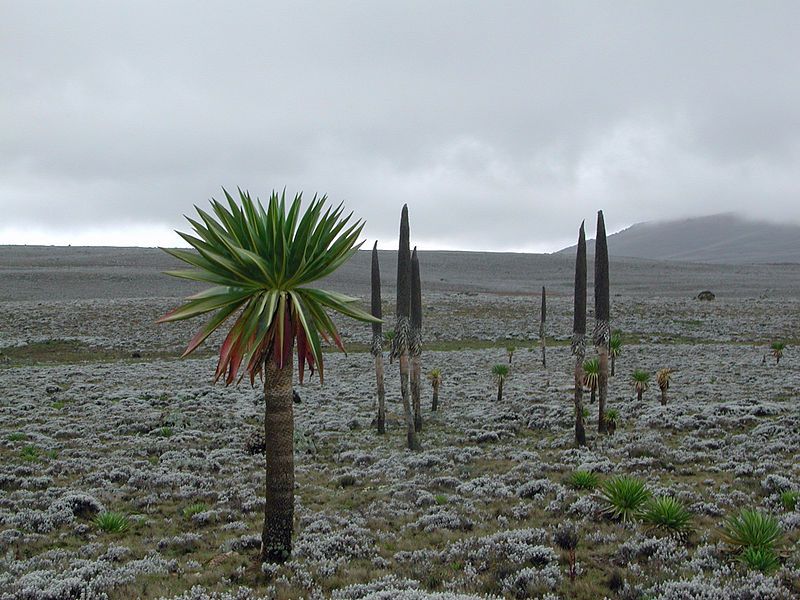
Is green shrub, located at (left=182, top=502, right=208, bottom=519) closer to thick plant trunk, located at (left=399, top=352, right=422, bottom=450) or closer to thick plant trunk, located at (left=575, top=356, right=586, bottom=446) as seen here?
thick plant trunk, located at (left=399, top=352, right=422, bottom=450)

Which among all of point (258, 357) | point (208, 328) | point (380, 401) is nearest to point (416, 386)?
point (380, 401)

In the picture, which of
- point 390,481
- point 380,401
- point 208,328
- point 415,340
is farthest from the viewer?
point 380,401

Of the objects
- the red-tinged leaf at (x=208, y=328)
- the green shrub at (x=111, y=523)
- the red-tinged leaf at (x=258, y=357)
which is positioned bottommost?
the green shrub at (x=111, y=523)

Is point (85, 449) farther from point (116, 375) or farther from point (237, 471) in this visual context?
point (116, 375)

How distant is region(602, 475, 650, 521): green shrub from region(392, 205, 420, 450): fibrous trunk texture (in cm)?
988

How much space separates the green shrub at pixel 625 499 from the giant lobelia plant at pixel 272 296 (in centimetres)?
789

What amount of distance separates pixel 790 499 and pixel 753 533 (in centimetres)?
404

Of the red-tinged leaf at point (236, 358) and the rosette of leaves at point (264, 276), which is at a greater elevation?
the rosette of leaves at point (264, 276)

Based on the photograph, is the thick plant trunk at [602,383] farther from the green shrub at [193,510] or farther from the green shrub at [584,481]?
the green shrub at [193,510]

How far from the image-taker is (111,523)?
47.4 feet

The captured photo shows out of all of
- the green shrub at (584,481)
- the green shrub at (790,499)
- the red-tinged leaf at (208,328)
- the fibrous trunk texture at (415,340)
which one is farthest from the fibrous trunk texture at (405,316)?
the green shrub at (790,499)

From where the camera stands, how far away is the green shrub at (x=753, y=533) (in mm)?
10797

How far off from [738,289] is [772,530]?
4558 inches

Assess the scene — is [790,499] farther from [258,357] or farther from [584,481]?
[258,357]
